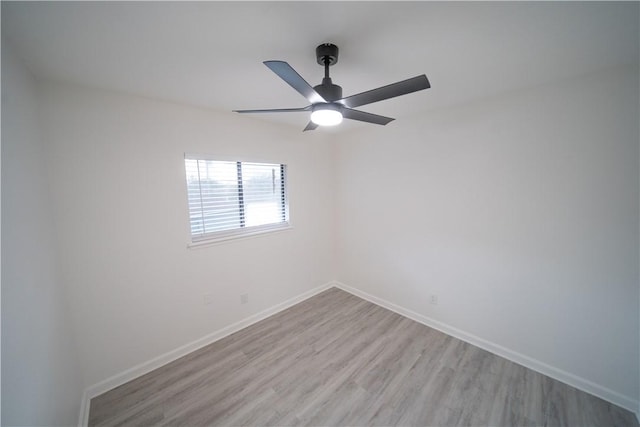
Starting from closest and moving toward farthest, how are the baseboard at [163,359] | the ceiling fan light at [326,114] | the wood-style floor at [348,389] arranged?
the ceiling fan light at [326,114], the wood-style floor at [348,389], the baseboard at [163,359]

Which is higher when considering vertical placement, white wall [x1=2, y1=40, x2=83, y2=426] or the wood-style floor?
white wall [x1=2, y1=40, x2=83, y2=426]

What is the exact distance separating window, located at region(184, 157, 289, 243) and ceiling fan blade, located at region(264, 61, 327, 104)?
1.51 metres

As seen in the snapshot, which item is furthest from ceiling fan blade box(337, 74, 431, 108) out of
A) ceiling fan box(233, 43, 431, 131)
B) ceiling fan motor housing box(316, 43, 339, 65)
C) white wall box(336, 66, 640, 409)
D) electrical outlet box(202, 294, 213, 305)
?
electrical outlet box(202, 294, 213, 305)

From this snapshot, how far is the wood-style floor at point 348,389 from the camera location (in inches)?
63.3

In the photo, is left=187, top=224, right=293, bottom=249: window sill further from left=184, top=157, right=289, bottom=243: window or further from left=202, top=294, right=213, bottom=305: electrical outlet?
left=202, top=294, right=213, bottom=305: electrical outlet

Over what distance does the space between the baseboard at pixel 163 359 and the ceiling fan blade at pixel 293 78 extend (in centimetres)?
246

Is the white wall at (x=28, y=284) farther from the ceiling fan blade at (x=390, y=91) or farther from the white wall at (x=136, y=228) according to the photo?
the ceiling fan blade at (x=390, y=91)

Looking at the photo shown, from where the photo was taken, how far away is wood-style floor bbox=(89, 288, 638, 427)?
63.3 inches

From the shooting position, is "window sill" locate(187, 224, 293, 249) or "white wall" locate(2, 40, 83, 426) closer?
"white wall" locate(2, 40, 83, 426)

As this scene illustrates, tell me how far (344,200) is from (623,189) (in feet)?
8.29

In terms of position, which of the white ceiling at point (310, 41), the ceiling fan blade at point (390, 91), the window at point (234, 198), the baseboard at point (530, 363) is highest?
the white ceiling at point (310, 41)

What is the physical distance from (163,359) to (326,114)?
2535 millimetres

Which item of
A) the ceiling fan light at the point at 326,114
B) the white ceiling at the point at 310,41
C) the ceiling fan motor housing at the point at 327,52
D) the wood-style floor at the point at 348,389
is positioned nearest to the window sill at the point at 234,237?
the wood-style floor at the point at 348,389

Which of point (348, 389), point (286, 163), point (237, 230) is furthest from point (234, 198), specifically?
point (348, 389)
